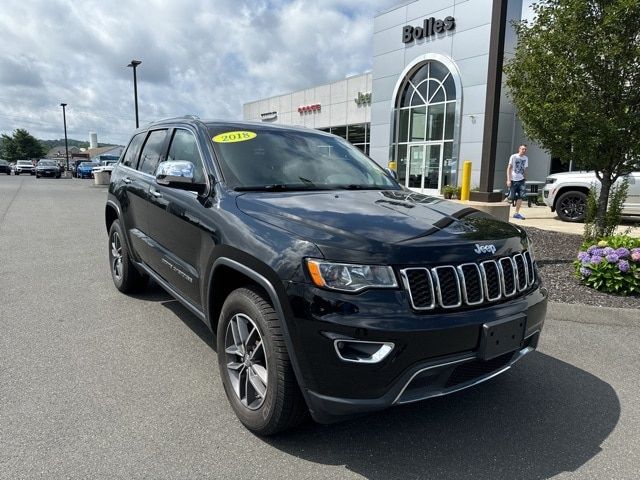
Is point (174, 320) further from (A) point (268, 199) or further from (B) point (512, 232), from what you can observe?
(B) point (512, 232)

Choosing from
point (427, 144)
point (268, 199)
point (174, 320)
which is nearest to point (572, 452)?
point (268, 199)

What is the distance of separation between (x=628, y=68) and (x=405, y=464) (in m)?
6.09

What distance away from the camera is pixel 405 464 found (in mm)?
2467

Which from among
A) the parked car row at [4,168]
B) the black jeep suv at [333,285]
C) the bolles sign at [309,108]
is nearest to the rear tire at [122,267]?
the black jeep suv at [333,285]

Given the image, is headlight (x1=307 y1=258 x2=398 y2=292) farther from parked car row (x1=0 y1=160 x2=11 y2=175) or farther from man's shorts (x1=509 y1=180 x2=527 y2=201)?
parked car row (x1=0 y1=160 x2=11 y2=175)

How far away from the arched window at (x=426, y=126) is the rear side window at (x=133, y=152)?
15.2 m

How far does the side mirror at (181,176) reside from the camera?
10.4 ft

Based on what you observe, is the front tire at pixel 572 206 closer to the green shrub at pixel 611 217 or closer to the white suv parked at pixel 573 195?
the white suv parked at pixel 573 195

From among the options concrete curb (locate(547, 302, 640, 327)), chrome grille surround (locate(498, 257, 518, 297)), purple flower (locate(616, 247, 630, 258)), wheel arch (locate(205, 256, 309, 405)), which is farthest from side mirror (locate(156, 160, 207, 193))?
purple flower (locate(616, 247, 630, 258))

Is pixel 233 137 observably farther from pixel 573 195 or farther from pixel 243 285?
pixel 573 195

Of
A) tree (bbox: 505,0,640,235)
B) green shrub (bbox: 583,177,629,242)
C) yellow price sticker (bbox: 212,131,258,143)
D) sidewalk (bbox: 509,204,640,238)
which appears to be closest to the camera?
yellow price sticker (bbox: 212,131,258,143)

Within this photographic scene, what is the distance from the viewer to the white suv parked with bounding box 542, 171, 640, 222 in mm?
10641

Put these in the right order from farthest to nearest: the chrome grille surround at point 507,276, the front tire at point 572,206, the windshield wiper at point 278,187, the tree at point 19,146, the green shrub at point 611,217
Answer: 1. the tree at point 19,146
2. the front tire at point 572,206
3. the green shrub at point 611,217
4. the windshield wiper at point 278,187
5. the chrome grille surround at point 507,276

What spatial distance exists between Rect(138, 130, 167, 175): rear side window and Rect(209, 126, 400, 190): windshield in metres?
1.01
